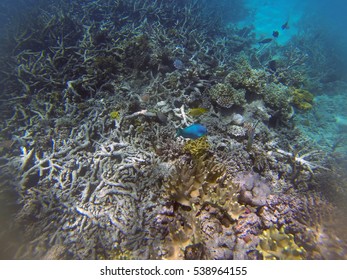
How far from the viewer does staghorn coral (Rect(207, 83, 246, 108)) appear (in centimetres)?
493

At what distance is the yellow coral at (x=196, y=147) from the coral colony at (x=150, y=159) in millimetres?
22

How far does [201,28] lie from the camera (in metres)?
10.1

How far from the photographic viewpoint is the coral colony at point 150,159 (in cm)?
297

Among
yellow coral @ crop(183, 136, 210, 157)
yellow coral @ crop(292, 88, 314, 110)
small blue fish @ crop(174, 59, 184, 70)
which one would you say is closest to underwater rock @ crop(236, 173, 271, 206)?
yellow coral @ crop(183, 136, 210, 157)

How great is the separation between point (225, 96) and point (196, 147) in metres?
2.03

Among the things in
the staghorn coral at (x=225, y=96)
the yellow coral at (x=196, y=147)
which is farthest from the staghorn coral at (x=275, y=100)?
the yellow coral at (x=196, y=147)

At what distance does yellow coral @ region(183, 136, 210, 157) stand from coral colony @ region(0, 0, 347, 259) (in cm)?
2

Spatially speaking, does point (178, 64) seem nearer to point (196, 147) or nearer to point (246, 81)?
point (246, 81)

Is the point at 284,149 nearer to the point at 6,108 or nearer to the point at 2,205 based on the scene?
the point at 2,205

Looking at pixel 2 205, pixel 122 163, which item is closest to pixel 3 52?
pixel 2 205

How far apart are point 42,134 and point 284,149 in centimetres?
572

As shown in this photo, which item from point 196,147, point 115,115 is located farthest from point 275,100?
point 115,115

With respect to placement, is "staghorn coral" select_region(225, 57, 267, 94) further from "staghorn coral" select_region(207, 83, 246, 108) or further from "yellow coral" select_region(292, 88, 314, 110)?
"yellow coral" select_region(292, 88, 314, 110)

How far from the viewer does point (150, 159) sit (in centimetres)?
380
